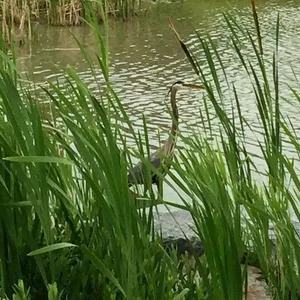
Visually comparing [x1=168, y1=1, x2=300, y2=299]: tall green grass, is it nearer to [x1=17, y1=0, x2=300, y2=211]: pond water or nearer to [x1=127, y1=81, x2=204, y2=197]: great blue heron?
[x1=127, y1=81, x2=204, y2=197]: great blue heron

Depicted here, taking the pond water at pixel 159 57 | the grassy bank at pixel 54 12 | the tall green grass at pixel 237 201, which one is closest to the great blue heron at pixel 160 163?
the tall green grass at pixel 237 201

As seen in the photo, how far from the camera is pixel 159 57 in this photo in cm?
642

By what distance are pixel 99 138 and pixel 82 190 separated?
1.15 ft

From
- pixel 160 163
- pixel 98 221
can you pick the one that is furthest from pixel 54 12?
pixel 98 221

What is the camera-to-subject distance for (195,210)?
3.22 feet

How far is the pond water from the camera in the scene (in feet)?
14.3

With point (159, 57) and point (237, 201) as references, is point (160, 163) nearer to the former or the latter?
point (237, 201)

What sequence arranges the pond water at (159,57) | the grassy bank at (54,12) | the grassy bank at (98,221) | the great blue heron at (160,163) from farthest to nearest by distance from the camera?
the grassy bank at (54,12) < the pond water at (159,57) < the great blue heron at (160,163) < the grassy bank at (98,221)

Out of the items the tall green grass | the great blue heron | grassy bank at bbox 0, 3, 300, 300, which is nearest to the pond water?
the great blue heron

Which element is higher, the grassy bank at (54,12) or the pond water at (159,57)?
the grassy bank at (54,12)

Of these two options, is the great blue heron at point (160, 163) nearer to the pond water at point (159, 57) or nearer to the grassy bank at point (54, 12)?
the pond water at point (159, 57)

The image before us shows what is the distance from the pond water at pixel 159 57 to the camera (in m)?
4.37

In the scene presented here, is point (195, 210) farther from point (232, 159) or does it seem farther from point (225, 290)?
point (232, 159)

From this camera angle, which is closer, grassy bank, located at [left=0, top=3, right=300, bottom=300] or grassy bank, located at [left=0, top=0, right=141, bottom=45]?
grassy bank, located at [left=0, top=3, right=300, bottom=300]
